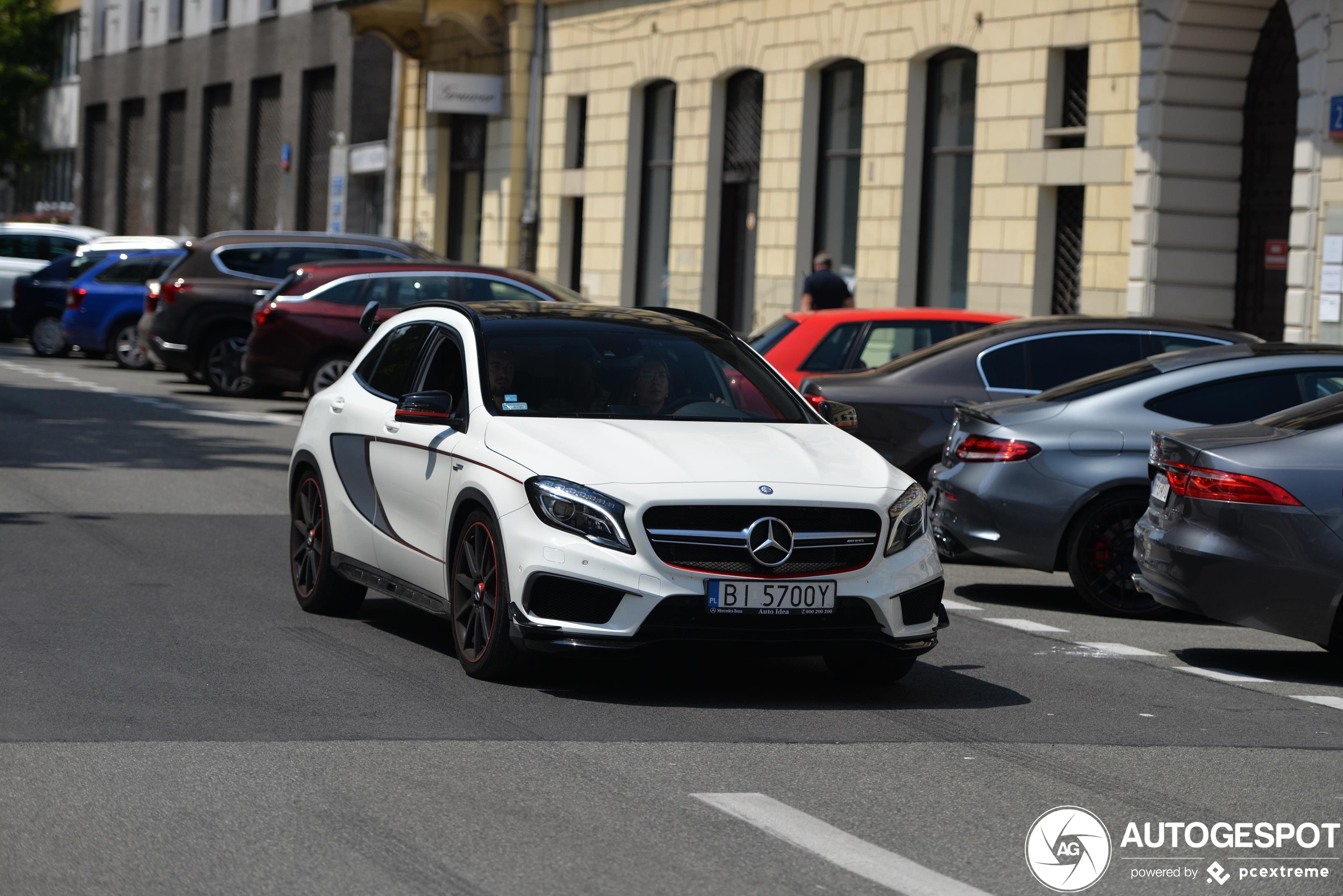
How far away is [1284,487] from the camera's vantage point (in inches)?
336

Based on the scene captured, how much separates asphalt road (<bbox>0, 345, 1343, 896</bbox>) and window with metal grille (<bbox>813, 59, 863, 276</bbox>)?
695 inches

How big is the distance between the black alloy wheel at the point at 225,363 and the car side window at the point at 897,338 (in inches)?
484

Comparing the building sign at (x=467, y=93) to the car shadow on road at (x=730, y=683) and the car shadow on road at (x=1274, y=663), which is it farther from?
the car shadow on road at (x=730, y=683)

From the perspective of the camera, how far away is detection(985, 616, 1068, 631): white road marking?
33.4ft

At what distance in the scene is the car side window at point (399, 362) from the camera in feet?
29.8

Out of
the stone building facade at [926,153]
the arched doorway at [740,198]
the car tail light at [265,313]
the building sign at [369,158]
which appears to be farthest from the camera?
the building sign at [369,158]


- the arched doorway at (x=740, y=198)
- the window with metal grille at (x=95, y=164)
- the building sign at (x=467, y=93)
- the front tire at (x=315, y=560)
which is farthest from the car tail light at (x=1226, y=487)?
the window with metal grille at (x=95, y=164)


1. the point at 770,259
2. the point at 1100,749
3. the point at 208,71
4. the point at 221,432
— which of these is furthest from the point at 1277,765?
the point at 208,71

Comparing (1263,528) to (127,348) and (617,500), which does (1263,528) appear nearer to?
(617,500)

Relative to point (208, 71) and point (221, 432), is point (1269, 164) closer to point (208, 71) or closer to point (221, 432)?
point (221, 432)

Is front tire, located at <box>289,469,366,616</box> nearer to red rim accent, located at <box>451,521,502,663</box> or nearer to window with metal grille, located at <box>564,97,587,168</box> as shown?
red rim accent, located at <box>451,521,502,663</box>

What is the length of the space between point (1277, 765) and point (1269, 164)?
1747 cm

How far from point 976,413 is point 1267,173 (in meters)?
13.5

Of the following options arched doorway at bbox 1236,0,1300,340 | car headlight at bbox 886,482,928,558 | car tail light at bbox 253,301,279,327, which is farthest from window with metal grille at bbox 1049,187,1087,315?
car headlight at bbox 886,482,928,558
